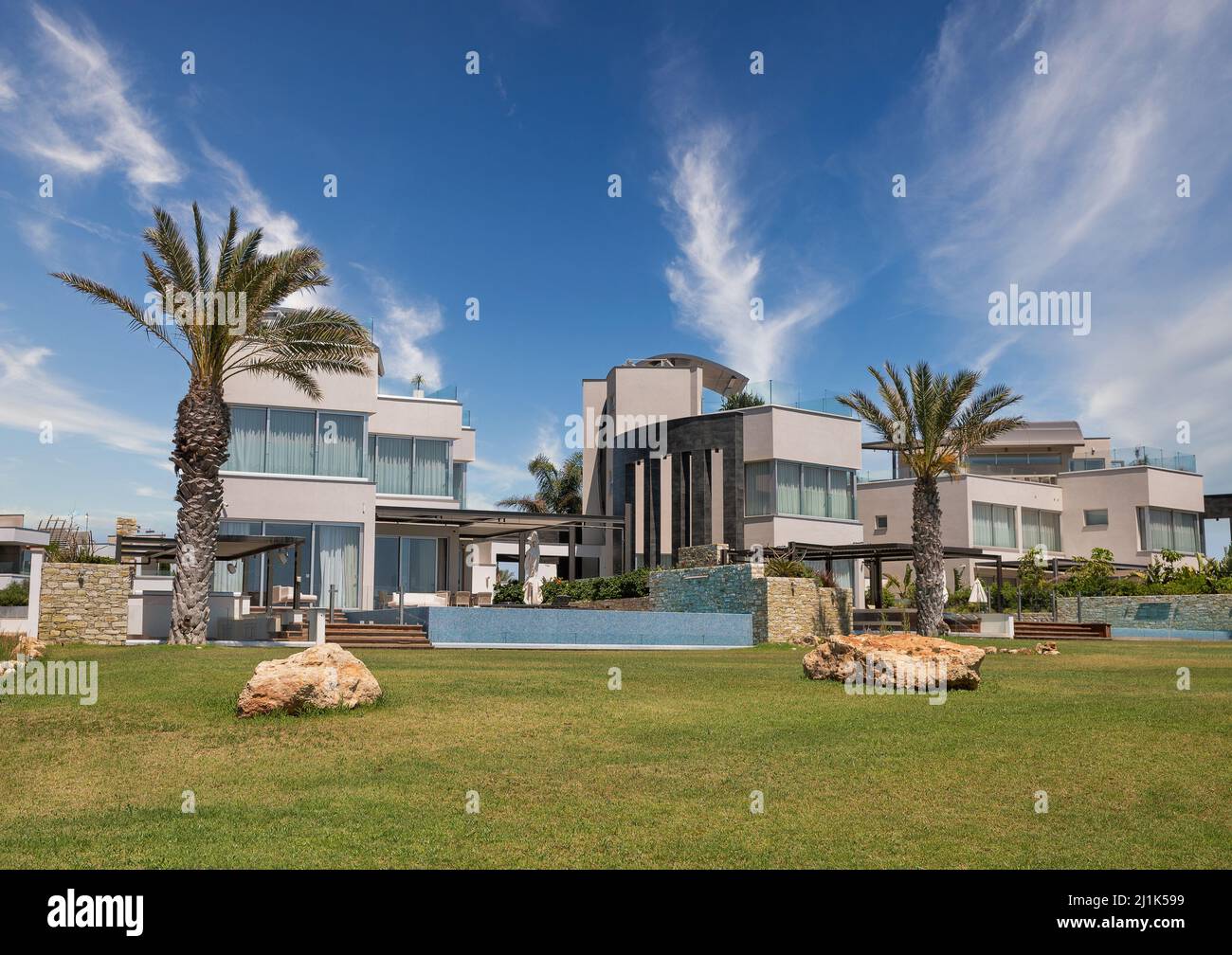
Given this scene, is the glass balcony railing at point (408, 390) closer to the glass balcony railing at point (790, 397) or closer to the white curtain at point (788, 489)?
the glass balcony railing at point (790, 397)

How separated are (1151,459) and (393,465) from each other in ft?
130

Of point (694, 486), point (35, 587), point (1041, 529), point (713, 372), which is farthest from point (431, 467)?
point (1041, 529)

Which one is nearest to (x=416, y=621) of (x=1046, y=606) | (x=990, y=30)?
(x=990, y=30)

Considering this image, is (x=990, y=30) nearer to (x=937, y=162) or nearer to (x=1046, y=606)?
(x=937, y=162)

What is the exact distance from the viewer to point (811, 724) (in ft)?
36.8

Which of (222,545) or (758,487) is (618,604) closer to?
(758,487)

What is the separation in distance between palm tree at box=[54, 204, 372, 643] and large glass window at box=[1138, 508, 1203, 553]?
44353mm

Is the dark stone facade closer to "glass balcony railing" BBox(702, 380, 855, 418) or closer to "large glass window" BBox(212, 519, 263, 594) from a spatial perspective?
"glass balcony railing" BBox(702, 380, 855, 418)

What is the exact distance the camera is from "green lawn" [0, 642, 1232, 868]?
6.63 meters

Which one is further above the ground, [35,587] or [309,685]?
[35,587]

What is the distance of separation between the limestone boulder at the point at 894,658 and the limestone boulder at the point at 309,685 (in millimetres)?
7112

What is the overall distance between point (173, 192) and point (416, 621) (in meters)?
12.2

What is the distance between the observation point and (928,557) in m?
29.1

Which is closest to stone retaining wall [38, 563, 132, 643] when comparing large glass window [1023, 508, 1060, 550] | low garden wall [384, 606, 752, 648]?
low garden wall [384, 606, 752, 648]
